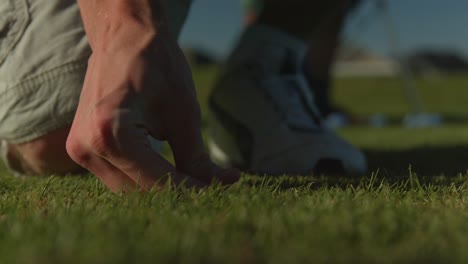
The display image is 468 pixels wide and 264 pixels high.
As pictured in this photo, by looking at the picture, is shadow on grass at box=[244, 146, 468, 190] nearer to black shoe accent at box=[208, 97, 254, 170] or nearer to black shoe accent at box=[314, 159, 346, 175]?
black shoe accent at box=[314, 159, 346, 175]

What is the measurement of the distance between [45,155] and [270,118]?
602 mm

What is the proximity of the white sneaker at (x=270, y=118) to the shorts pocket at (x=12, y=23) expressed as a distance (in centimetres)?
64

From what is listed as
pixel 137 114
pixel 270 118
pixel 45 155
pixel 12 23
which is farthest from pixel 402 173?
pixel 12 23

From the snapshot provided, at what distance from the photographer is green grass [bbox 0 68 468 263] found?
2.34ft

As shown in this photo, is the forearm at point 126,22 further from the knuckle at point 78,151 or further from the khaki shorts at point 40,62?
the khaki shorts at point 40,62

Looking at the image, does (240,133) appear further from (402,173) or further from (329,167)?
(402,173)

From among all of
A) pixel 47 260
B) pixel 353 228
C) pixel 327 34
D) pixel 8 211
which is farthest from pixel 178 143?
pixel 327 34

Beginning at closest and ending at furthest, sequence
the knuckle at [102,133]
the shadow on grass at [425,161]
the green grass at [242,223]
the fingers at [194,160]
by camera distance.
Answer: the green grass at [242,223]
the knuckle at [102,133]
the fingers at [194,160]
the shadow on grass at [425,161]

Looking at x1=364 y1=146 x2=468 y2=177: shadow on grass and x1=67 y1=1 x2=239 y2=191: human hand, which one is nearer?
x1=67 y1=1 x2=239 y2=191: human hand

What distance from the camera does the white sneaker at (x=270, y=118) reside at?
1.75 m

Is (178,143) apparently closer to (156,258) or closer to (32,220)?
(32,220)

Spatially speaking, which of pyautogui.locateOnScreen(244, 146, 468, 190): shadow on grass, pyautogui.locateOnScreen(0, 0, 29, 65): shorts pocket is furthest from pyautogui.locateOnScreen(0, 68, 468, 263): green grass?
pyautogui.locateOnScreen(0, 0, 29, 65): shorts pocket

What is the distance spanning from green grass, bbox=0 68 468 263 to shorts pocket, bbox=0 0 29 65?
380mm

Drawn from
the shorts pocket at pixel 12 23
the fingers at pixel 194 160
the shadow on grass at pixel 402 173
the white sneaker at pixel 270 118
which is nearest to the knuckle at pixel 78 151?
the fingers at pixel 194 160
